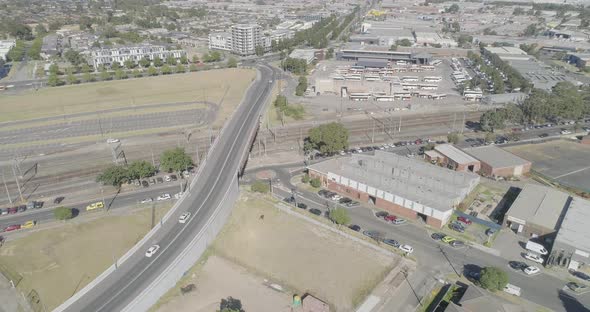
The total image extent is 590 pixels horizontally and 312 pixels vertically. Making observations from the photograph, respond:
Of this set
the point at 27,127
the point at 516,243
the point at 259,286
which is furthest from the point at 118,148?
the point at 516,243

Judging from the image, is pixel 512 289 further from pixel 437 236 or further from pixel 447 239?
pixel 437 236

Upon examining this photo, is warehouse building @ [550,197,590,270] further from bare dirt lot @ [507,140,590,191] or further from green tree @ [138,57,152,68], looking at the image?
green tree @ [138,57,152,68]

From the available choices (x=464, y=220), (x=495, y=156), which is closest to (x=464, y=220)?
(x=464, y=220)

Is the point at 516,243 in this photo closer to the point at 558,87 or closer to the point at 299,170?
the point at 299,170

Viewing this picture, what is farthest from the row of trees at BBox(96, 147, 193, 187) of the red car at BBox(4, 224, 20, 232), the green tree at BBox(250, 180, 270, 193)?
the green tree at BBox(250, 180, 270, 193)

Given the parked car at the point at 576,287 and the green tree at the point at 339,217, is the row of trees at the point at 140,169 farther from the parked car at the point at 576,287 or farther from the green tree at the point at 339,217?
the parked car at the point at 576,287

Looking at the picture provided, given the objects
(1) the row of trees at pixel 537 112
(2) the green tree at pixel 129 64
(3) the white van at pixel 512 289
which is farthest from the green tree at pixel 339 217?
(2) the green tree at pixel 129 64
